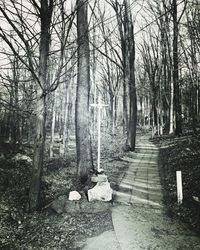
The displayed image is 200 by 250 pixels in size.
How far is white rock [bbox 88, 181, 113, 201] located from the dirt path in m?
0.37

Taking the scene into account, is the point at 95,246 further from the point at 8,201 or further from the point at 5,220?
the point at 8,201

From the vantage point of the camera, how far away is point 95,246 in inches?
190

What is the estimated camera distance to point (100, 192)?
673 centimetres

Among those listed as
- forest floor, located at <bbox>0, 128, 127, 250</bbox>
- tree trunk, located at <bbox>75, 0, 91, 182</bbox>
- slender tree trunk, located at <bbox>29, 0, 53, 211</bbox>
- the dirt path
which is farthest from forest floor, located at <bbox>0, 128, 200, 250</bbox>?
tree trunk, located at <bbox>75, 0, 91, 182</bbox>

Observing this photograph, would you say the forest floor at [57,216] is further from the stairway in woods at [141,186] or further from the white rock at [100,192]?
the white rock at [100,192]

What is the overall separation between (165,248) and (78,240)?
1.75 metres

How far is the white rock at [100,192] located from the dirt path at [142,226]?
0.37 meters

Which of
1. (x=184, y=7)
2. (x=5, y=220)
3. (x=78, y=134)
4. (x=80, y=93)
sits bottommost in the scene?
(x=5, y=220)

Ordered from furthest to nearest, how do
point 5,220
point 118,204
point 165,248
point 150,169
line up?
point 150,169 < point 118,204 < point 5,220 < point 165,248

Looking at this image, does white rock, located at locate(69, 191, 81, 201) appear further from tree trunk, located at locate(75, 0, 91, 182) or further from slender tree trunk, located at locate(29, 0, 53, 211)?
tree trunk, located at locate(75, 0, 91, 182)

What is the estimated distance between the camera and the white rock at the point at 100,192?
663 centimetres

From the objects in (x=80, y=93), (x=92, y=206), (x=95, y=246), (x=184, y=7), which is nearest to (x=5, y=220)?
(x=92, y=206)

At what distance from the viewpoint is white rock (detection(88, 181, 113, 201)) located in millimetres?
6633

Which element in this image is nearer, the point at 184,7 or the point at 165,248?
the point at 165,248
